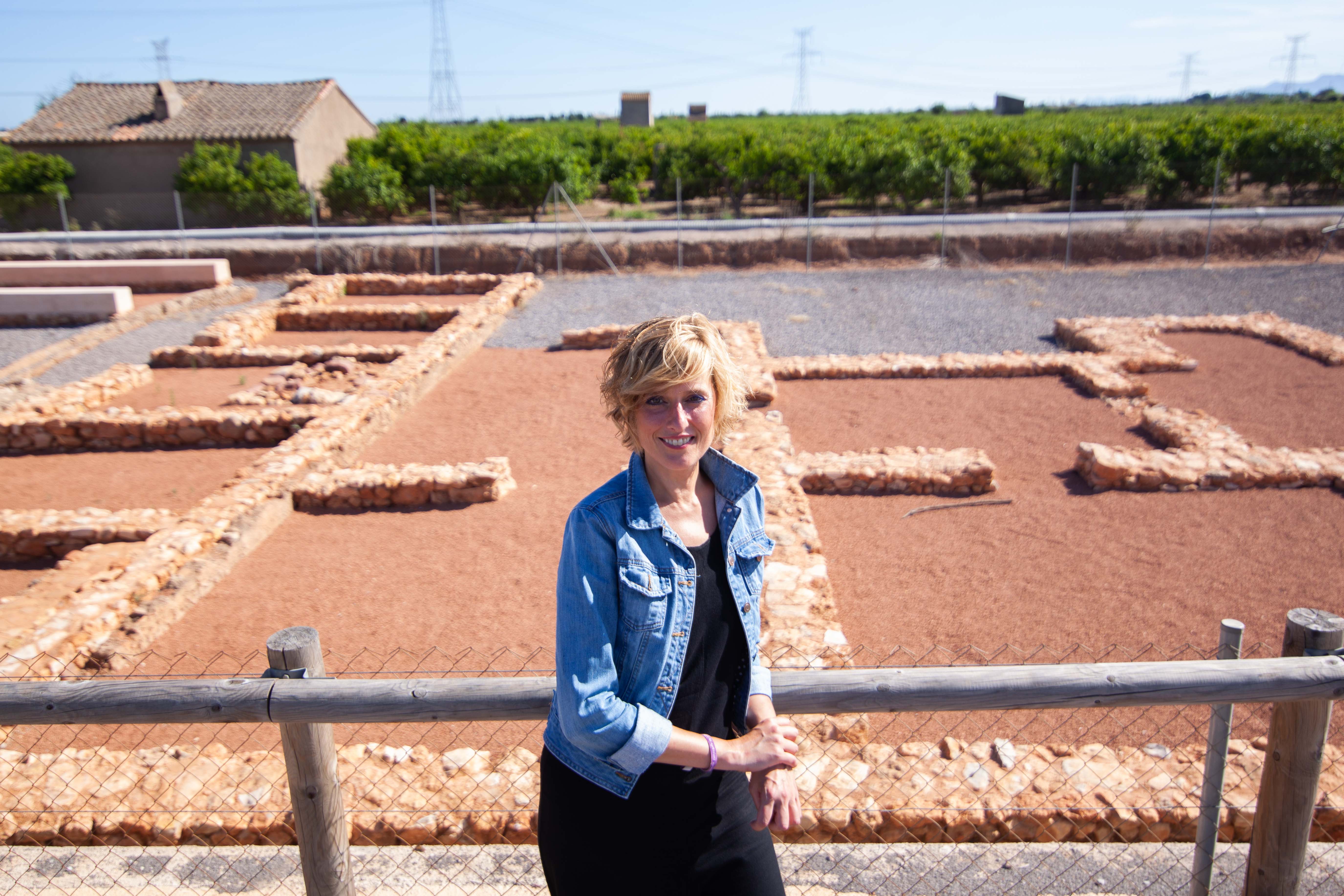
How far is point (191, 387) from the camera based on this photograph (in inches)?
500

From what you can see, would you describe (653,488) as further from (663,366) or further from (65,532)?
(65,532)

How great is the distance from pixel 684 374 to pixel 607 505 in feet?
1.16

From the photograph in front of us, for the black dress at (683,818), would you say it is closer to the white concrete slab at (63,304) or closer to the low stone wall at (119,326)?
the low stone wall at (119,326)

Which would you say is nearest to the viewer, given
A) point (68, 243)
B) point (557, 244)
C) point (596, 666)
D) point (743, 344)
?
point (596, 666)

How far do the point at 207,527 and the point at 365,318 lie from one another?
9913 millimetres

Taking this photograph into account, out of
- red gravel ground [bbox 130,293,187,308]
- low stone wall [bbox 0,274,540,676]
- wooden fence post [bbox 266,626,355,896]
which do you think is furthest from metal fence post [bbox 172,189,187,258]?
wooden fence post [bbox 266,626,355,896]

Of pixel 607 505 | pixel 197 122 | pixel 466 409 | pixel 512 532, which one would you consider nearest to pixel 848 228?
pixel 466 409

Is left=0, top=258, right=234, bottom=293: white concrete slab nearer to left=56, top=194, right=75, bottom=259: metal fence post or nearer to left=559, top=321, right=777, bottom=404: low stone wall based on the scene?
left=56, top=194, right=75, bottom=259: metal fence post

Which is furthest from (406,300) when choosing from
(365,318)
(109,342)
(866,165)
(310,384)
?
(866,165)

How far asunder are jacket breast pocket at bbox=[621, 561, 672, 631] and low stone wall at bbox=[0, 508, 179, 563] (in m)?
6.99

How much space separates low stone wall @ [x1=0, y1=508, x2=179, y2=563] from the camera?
7.52m

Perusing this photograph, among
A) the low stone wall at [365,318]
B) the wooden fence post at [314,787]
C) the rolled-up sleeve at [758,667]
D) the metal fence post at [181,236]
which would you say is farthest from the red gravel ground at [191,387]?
the rolled-up sleeve at [758,667]

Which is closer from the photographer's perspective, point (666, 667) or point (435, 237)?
point (666, 667)

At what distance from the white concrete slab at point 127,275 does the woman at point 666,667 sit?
2056 centimetres
